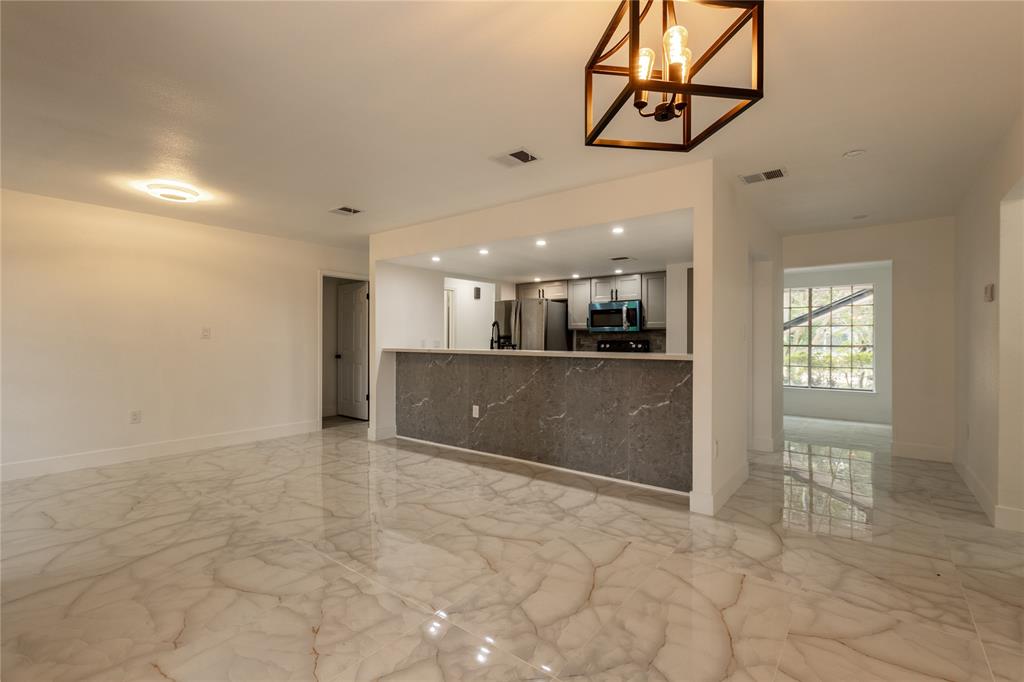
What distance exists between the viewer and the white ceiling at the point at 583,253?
12.9 ft

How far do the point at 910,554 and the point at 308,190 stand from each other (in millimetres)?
4747

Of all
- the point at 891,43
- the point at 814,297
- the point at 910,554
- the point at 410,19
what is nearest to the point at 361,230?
the point at 410,19

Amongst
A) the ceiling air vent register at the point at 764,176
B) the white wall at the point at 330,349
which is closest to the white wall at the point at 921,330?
the ceiling air vent register at the point at 764,176

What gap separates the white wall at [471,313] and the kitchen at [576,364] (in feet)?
0.61

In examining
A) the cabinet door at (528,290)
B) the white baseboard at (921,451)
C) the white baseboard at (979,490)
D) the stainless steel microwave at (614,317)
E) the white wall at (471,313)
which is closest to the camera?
the white baseboard at (979,490)

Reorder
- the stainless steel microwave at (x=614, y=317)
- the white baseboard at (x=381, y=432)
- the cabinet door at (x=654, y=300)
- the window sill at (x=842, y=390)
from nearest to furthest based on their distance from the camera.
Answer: the white baseboard at (x=381, y=432) → the cabinet door at (x=654, y=300) → the stainless steel microwave at (x=614, y=317) → the window sill at (x=842, y=390)

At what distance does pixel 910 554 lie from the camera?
2.63 m

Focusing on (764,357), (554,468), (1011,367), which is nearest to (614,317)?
(764,357)

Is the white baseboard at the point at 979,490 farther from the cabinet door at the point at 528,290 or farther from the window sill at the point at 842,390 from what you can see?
the cabinet door at the point at 528,290

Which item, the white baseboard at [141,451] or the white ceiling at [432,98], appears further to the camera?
the white baseboard at [141,451]

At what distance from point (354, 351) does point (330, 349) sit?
0.47 meters

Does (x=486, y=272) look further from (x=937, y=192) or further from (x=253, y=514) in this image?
(x=937, y=192)

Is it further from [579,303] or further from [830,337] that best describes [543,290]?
[830,337]

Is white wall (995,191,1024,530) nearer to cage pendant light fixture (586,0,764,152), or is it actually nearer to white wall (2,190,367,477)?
cage pendant light fixture (586,0,764,152)
